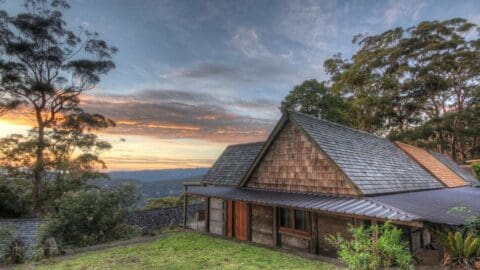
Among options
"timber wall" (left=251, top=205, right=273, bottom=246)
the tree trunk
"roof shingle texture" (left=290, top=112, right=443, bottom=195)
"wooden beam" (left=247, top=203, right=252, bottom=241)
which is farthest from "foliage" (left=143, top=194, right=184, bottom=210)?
"roof shingle texture" (left=290, top=112, right=443, bottom=195)

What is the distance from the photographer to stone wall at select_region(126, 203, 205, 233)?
1795cm

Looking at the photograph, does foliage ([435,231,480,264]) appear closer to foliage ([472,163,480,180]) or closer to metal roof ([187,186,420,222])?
metal roof ([187,186,420,222])

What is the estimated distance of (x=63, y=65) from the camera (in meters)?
23.5

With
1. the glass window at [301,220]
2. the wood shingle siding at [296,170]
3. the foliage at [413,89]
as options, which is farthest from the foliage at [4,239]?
the foliage at [413,89]

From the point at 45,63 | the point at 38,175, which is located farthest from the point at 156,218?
the point at 45,63

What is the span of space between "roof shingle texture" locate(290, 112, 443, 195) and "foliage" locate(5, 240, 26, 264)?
1257 centimetres

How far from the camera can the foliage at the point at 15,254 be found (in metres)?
9.69

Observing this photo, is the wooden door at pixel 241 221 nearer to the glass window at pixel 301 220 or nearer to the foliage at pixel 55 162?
the glass window at pixel 301 220

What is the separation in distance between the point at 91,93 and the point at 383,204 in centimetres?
2628

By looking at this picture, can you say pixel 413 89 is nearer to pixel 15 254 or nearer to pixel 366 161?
pixel 366 161

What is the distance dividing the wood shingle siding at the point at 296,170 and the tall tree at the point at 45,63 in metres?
19.6

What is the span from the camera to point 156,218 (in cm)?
1930

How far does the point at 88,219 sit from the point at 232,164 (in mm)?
8900

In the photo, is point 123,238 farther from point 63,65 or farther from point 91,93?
point 63,65
